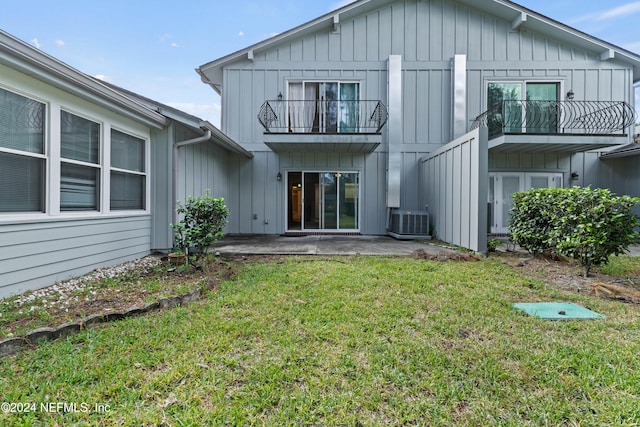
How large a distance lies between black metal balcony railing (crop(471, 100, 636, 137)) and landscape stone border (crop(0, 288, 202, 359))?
938cm

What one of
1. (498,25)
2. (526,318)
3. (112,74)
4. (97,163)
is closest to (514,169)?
(498,25)

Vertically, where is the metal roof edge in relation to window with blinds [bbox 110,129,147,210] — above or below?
above

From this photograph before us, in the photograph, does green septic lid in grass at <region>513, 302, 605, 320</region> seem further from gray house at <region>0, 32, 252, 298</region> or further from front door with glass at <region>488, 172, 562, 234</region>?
front door with glass at <region>488, 172, 562, 234</region>

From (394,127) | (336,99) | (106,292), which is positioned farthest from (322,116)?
(106,292)

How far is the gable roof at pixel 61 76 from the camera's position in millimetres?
2984

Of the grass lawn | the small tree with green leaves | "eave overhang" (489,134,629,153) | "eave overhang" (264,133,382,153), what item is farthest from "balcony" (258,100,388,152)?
the grass lawn

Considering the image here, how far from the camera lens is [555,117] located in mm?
9047

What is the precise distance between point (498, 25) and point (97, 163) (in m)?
11.7

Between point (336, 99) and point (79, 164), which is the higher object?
point (336, 99)

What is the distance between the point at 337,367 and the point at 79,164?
459cm

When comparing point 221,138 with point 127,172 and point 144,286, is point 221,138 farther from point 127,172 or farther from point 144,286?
point 144,286

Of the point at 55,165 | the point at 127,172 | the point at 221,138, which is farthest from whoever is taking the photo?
the point at 221,138

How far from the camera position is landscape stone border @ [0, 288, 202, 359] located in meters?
2.22

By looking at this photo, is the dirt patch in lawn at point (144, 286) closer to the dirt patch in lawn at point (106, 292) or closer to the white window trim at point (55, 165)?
the dirt patch in lawn at point (106, 292)
